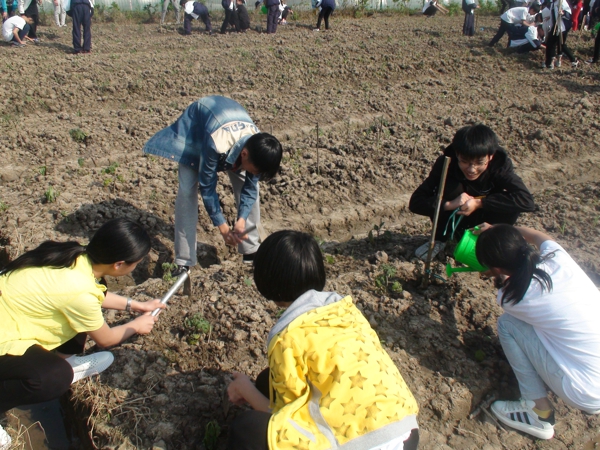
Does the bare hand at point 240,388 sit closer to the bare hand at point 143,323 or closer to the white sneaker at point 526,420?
the bare hand at point 143,323

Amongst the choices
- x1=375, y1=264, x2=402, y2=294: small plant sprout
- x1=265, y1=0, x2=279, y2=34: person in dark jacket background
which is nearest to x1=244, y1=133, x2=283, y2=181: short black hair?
x1=375, y1=264, x2=402, y2=294: small plant sprout

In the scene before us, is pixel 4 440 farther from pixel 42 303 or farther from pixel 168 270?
pixel 168 270

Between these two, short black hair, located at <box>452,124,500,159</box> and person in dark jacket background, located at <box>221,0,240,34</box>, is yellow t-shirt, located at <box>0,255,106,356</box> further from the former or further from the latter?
person in dark jacket background, located at <box>221,0,240,34</box>

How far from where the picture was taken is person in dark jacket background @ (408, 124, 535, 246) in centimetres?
297

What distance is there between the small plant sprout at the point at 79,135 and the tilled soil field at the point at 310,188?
34 mm

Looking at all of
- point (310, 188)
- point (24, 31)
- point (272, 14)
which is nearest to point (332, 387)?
point (310, 188)

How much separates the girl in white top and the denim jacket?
1.55 meters

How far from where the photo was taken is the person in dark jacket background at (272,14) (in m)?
12.4

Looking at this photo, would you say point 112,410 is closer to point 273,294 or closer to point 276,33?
point 273,294

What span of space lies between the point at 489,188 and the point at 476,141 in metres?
0.49

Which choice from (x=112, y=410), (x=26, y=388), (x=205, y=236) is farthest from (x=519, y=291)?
(x=205, y=236)

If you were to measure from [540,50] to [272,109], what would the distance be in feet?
22.1

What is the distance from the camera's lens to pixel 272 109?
6.66 meters

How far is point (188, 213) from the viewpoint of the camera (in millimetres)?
3416
